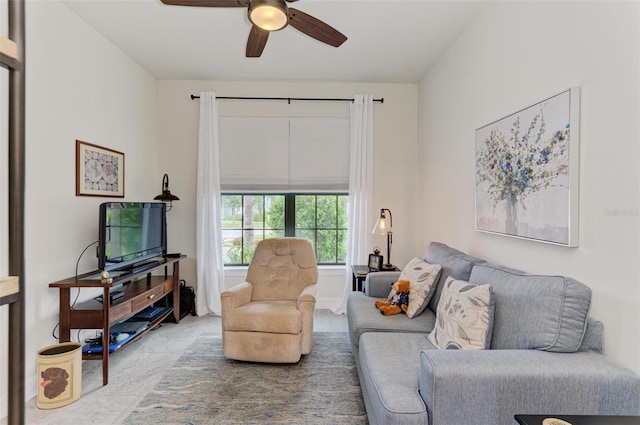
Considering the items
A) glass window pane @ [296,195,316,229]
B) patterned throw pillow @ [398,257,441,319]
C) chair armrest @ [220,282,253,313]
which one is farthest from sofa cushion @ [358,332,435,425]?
glass window pane @ [296,195,316,229]

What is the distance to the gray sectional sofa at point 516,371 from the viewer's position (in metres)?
1.19

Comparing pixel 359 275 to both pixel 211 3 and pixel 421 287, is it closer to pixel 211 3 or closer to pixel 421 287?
pixel 421 287

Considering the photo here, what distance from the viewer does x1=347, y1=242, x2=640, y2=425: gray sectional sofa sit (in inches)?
46.9

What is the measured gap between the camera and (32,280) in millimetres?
2139

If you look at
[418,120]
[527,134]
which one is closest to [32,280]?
[527,134]

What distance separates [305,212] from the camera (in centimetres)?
400

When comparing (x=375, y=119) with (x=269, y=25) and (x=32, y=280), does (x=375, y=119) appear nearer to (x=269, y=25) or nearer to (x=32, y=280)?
(x=269, y=25)

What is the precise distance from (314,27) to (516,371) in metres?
2.10

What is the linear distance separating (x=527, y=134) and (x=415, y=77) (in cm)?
221

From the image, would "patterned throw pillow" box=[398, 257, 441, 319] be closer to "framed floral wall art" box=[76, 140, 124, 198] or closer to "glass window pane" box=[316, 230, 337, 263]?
"glass window pane" box=[316, 230, 337, 263]

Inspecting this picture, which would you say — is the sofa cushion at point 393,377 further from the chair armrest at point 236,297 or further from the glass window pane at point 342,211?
the glass window pane at point 342,211

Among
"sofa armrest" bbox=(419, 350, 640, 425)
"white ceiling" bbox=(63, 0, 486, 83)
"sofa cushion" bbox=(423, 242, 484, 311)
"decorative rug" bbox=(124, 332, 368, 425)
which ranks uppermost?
"white ceiling" bbox=(63, 0, 486, 83)

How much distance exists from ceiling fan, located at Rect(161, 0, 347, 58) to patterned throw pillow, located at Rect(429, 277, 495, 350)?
180 cm

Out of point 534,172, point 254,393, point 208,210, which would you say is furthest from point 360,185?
point 254,393
